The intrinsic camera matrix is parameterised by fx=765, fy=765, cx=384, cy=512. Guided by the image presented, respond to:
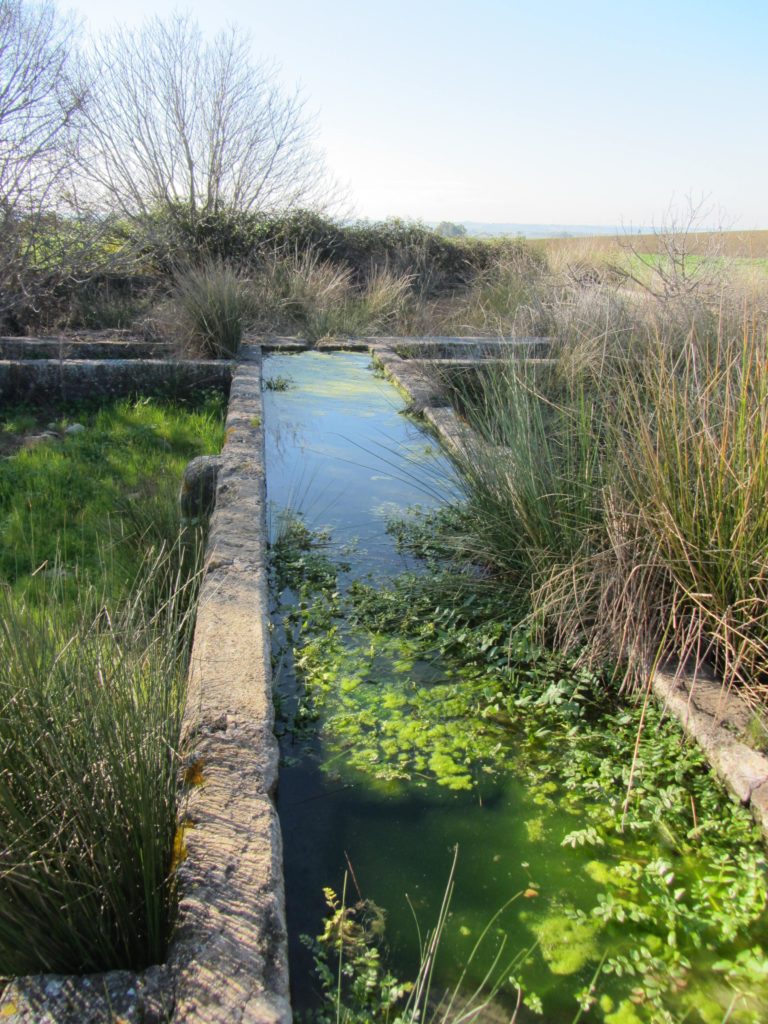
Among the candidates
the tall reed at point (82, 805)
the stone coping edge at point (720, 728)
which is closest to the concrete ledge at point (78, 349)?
the tall reed at point (82, 805)

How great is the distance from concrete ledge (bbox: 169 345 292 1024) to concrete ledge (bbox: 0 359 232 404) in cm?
357

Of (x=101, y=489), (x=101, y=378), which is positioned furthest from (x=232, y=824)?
(x=101, y=378)

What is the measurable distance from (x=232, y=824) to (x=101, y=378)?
5.07 m

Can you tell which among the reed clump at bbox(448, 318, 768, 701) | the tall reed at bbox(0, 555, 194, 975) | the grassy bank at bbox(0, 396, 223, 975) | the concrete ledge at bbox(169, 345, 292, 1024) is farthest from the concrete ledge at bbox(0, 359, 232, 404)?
the tall reed at bbox(0, 555, 194, 975)

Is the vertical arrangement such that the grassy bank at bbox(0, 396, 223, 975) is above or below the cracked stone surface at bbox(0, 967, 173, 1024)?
above

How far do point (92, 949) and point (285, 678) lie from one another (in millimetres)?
1213

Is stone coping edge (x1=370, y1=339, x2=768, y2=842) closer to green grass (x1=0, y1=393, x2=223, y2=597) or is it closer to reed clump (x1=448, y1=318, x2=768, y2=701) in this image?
reed clump (x1=448, y1=318, x2=768, y2=701)

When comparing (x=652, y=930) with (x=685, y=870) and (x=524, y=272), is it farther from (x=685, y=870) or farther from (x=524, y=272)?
(x=524, y=272)

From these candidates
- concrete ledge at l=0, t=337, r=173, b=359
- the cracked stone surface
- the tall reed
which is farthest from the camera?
concrete ledge at l=0, t=337, r=173, b=359

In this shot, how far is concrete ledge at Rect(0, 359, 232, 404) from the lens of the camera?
5.79m

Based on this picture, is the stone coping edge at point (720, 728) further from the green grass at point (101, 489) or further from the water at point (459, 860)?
the green grass at point (101, 489)

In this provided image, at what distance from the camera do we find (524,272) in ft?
28.7

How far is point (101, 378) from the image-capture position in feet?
19.5

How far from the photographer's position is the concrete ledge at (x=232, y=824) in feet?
3.99
